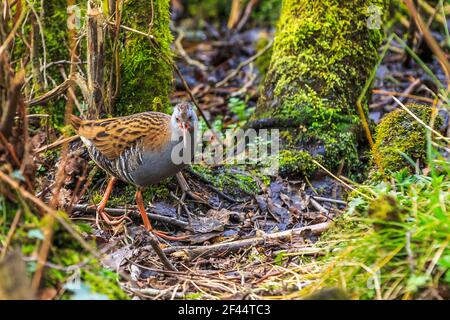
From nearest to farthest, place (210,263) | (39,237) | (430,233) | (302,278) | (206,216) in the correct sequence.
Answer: (39,237)
(430,233)
(302,278)
(210,263)
(206,216)

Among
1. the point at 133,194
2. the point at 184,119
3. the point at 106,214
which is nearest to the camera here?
the point at 184,119

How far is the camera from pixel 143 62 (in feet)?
18.8

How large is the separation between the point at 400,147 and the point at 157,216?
6.55 feet

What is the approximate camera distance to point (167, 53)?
584cm

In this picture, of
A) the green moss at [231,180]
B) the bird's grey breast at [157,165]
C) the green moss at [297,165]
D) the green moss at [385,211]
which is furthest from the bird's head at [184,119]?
the green moss at [385,211]

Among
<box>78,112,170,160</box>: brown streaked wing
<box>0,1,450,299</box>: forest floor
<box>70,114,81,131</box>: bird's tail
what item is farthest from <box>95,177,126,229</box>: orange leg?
<box>70,114,81,131</box>: bird's tail

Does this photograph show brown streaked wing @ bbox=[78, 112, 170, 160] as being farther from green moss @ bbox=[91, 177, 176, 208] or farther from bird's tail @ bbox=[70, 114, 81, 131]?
green moss @ bbox=[91, 177, 176, 208]

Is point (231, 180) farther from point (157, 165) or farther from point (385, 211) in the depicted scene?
point (385, 211)

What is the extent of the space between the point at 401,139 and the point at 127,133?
2.12 m

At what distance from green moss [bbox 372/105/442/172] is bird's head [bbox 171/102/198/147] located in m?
1.43

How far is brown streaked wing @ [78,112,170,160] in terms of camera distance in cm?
511

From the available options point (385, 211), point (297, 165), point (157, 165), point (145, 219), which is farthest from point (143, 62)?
point (385, 211)

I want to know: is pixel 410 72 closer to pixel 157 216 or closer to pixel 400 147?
pixel 400 147
